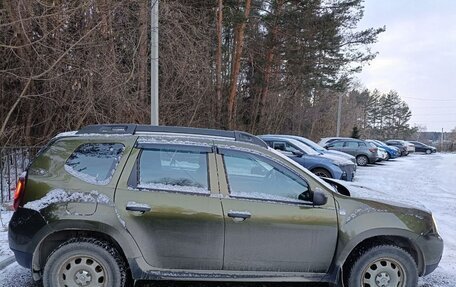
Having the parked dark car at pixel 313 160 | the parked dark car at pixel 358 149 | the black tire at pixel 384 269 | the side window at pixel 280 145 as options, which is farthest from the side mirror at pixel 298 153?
the parked dark car at pixel 358 149

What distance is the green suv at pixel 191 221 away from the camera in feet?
12.6

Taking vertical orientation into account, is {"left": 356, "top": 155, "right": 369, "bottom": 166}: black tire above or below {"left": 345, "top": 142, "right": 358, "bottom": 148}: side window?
below

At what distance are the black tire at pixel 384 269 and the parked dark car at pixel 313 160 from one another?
7.96 m

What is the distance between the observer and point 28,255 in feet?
12.7

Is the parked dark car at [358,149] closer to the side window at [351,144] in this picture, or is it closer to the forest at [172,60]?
the side window at [351,144]

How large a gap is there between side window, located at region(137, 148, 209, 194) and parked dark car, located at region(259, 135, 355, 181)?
8.45 meters

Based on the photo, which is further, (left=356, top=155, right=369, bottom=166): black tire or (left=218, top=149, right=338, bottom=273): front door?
(left=356, top=155, right=369, bottom=166): black tire

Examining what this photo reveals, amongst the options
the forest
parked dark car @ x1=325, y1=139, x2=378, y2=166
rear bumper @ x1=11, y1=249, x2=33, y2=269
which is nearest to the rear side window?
rear bumper @ x1=11, y1=249, x2=33, y2=269

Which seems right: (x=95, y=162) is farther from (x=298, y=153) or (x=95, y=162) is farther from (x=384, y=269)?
(x=298, y=153)

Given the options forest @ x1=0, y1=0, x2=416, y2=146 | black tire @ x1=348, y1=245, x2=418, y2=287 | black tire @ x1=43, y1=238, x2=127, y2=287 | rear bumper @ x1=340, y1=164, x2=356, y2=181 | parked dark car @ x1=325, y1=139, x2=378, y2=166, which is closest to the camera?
black tire @ x1=43, y1=238, x2=127, y2=287

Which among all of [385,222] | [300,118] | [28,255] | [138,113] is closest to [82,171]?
[28,255]

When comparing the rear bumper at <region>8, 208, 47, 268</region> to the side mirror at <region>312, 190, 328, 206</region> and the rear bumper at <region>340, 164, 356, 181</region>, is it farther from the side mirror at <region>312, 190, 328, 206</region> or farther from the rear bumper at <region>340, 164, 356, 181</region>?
the rear bumper at <region>340, 164, 356, 181</region>

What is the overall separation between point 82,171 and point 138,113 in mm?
8942

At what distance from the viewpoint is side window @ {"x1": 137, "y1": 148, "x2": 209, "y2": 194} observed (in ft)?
13.0
